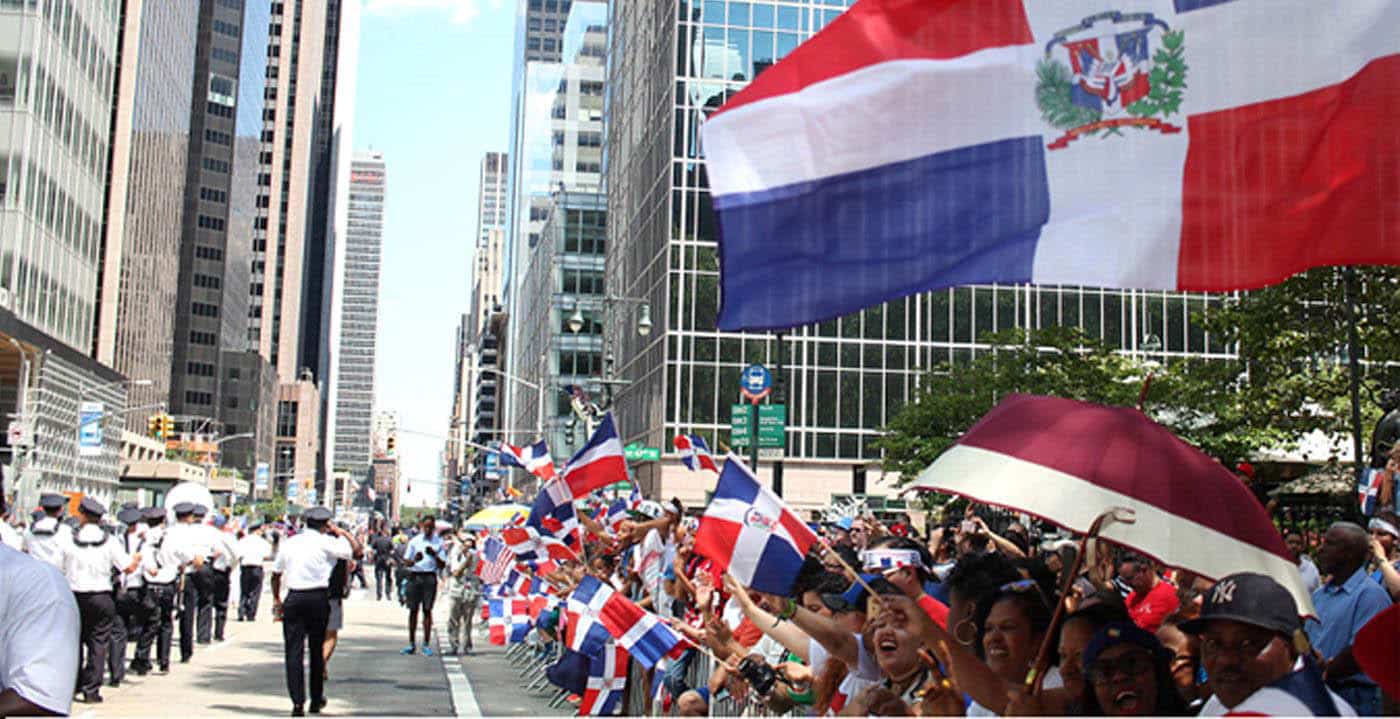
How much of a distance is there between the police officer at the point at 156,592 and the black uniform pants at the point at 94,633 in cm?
207

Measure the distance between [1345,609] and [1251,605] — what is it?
3690 millimetres

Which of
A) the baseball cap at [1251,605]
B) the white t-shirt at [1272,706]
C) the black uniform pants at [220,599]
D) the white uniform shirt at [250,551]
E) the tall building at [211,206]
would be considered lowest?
the black uniform pants at [220,599]

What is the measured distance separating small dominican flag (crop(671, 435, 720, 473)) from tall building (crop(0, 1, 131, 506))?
3680 cm

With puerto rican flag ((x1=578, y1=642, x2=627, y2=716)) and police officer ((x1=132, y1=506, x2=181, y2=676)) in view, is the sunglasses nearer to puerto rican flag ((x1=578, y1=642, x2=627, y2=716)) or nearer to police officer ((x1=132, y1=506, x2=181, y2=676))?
puerto rican flag ((x1=578, y1=642, x2=627, y2=716))

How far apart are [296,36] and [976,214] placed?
203087 mm

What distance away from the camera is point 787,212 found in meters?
6.04

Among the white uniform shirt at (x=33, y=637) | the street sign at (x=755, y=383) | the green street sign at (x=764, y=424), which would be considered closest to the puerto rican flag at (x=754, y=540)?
the white uniform shirt at (x=33, y=637)

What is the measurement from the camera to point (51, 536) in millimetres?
14305

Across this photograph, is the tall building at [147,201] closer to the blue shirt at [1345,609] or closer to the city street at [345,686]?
the city street at [345,686]

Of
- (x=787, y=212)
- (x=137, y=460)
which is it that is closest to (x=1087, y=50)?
(x=787, y=212)

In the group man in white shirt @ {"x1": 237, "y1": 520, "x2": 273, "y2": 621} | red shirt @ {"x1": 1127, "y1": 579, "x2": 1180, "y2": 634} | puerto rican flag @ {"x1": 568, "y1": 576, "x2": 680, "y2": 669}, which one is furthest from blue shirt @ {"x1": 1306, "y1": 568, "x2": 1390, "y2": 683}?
man in white shirt @ {"x1": 237, "y1": 520, "x2": 273, "y2": 621}

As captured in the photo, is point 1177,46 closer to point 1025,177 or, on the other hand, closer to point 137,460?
point 1025,177

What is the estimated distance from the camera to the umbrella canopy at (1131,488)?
5.02m

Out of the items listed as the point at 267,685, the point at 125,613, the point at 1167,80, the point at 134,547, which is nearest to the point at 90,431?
the point at 134,547
